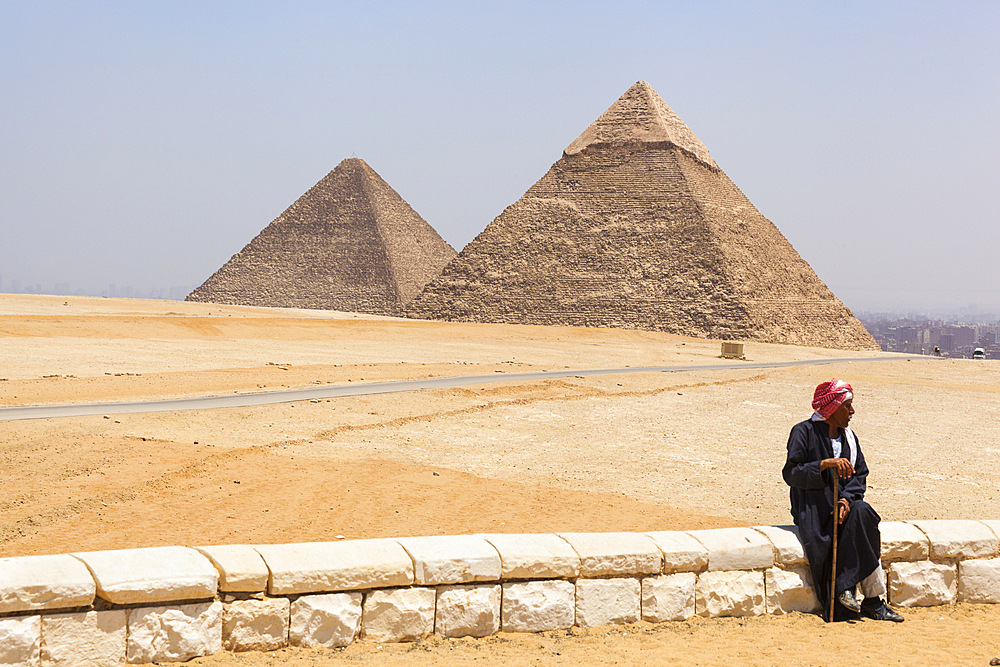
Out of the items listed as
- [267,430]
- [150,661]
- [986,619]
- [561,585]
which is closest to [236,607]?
[150,661]

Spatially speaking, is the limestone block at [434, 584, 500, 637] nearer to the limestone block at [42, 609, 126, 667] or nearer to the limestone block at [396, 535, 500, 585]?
the limestone block at [396, 535, 500, 585]

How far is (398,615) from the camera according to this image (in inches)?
170

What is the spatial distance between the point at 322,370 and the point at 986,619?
15323 millimetres

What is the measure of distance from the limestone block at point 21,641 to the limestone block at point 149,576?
0.87 feet

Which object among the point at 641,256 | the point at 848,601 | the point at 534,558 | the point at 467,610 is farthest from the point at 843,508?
the point at 641,256

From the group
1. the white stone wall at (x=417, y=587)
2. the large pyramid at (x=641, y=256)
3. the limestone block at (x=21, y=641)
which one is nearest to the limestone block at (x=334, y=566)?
the white stone wall at (x=417, y=587)

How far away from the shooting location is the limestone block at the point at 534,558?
178 inches

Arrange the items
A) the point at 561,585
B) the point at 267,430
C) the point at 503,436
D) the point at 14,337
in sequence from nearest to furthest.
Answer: the point at 561,585 < the point at 267,430 < the point at 503,436 < the point at 14,337

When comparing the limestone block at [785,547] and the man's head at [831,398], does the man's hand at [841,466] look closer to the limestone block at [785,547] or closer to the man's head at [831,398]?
the man's head at [831,398]

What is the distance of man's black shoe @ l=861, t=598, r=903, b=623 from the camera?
5.25 meters

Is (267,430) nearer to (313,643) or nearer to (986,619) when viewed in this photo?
(313,643)

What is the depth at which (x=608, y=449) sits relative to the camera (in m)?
11.1

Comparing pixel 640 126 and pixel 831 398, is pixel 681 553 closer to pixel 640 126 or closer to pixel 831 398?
pixel 831 398

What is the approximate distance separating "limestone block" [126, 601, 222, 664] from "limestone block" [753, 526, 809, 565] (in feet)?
10.1
